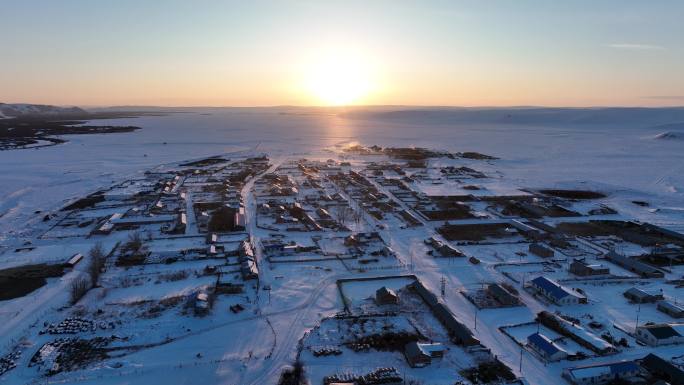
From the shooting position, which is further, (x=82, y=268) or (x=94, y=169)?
(x=94, y=169)

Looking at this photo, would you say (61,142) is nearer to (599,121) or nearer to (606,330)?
(606,330)

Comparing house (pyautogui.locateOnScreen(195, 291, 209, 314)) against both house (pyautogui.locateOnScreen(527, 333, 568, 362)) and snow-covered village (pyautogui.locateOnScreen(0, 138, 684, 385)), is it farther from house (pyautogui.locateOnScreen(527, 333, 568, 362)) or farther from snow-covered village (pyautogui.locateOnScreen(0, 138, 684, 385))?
house (pyautogui.locateOnScreen(527, 333, 568, 362))

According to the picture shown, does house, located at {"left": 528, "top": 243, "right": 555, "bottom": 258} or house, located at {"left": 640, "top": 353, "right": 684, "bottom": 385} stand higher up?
house, located at {"left": 528, "top": 243, "right": 555, "bottom": 258}

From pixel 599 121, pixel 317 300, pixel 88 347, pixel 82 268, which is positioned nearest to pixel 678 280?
pixel 317 300

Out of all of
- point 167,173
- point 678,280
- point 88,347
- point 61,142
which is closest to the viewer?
point 88,347

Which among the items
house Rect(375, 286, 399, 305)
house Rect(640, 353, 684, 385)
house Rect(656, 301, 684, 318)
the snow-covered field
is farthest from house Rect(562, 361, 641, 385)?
house Rect(375, 286, 399, 305)

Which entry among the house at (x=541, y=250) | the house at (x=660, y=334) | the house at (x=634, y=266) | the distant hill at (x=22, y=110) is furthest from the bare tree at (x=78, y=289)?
the distant hill at (x=22, y=110)
